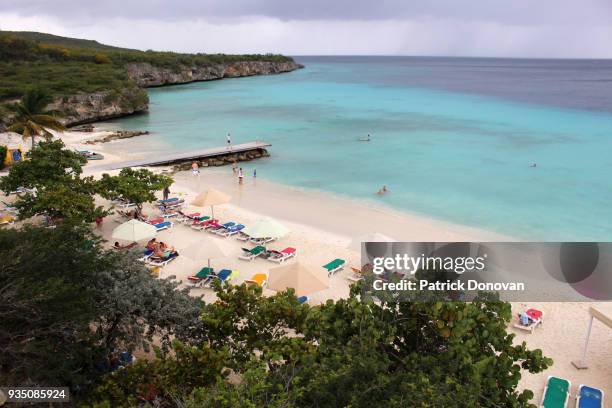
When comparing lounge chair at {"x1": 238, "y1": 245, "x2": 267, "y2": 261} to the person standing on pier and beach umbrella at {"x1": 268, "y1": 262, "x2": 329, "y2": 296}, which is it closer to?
beach umbrella at {"x1": 268, "y1": 262, "x2": 329, "y2": 296}

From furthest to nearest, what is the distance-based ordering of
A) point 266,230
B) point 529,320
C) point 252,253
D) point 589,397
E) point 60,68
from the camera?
1. point 60,68
2. point 252,253
3. point 266,230
4. point 529,320
5. point 589,397

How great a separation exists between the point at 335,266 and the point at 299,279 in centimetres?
311

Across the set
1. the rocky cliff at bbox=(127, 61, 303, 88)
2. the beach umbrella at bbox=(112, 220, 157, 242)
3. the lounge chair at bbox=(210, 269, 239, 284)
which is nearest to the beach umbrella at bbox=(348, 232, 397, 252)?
the lounge chair at bbox=(210, 269, 239, 284)

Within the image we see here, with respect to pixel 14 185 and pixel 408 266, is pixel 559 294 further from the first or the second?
pixel 14 185

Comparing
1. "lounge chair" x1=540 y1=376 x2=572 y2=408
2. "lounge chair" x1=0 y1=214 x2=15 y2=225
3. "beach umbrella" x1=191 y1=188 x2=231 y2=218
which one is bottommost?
"lounge chair" x1=540 y1=376 x2=572 y2=408

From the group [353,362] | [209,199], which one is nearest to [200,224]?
[209,199]

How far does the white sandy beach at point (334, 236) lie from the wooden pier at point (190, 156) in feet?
5.02

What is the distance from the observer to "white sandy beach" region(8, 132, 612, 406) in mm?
9789

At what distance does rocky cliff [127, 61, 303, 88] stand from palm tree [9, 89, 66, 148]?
160 feet

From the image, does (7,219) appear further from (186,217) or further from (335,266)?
(335,266)

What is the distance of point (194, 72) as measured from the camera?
299ft

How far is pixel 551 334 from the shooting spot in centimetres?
1052

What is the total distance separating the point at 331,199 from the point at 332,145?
43.9 feet

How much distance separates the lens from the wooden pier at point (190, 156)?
25859 millimetres
